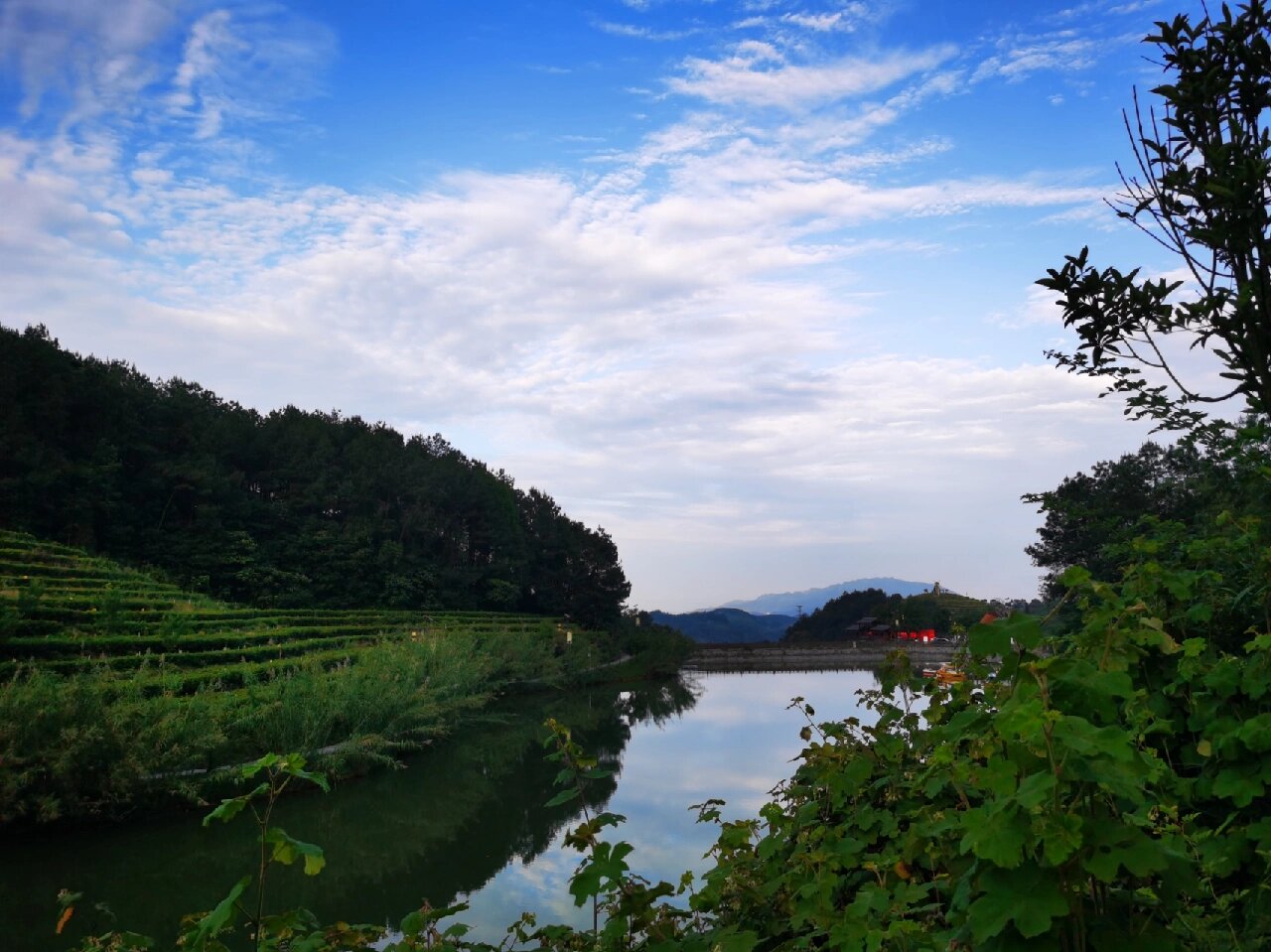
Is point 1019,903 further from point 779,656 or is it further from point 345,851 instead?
point 779,656

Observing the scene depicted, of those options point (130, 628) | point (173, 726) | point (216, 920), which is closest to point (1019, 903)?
point (216, 920)

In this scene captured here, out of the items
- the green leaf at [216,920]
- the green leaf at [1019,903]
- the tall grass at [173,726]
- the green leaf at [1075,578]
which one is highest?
the green leaf at [1075,578]

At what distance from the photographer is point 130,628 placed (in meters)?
13.1

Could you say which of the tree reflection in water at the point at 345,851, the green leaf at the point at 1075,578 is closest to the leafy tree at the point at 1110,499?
the green leaf at the point at 1075,578

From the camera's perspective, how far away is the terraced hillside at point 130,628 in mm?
10984

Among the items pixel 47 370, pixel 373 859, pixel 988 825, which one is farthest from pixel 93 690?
pixel 47 370

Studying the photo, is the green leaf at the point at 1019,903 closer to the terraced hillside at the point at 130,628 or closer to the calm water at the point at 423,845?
the calm water at the point at 423,845

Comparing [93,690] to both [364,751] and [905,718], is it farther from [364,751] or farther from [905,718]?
[905,718]

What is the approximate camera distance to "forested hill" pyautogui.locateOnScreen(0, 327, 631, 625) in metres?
25.4

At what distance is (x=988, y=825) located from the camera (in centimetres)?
85

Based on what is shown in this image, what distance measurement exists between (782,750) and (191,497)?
87.5ft

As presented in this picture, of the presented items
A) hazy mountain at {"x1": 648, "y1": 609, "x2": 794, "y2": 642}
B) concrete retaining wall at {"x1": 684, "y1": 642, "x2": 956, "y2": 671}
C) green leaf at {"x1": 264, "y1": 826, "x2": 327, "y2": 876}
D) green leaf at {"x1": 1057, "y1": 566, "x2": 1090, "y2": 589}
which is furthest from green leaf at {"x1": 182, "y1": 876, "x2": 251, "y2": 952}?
hazy mountain at {"x1": 648, "y1": 609, "x2": 794, "y2": 642}

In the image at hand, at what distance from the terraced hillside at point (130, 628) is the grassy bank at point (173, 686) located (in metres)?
0.03

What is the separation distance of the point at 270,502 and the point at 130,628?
2072 centimetres
